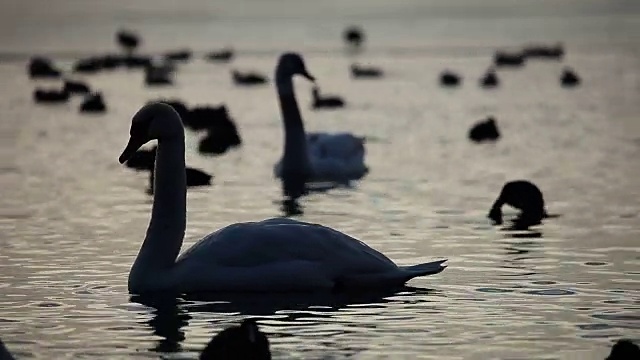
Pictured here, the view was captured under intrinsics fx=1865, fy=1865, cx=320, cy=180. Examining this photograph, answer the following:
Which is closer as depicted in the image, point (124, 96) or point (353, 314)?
point (353, 314)

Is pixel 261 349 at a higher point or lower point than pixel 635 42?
lower

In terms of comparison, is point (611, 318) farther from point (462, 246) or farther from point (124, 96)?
point (124, 96)

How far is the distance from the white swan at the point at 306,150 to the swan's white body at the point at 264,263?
33.8 ft

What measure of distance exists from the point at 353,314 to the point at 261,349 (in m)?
2.49

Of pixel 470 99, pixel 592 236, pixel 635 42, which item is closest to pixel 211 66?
pixel 635 42

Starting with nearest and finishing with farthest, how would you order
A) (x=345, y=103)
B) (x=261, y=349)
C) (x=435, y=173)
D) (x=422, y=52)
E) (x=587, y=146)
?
(x=261, y=349) < (x=435, y=173) < (x=587, y=146) < (x=345, y=103) < (x=422, y=52)

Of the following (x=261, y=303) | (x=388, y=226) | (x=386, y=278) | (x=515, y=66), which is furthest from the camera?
(x=515, y=66)

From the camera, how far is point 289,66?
26.0 meters

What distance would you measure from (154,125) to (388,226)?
4708mm

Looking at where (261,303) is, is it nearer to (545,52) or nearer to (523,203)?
(523,203)

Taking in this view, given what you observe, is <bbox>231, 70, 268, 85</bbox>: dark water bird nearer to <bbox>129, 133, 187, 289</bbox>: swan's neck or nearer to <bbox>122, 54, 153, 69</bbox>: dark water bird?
<bbox>122, 54, 153, 69</bbox>: dark water bird

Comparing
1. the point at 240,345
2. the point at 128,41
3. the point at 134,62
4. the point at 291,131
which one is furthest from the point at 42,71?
the point at 240,345

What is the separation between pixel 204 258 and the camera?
45.3 feet

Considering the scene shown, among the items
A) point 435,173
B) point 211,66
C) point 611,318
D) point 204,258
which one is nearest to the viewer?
point 611,318
